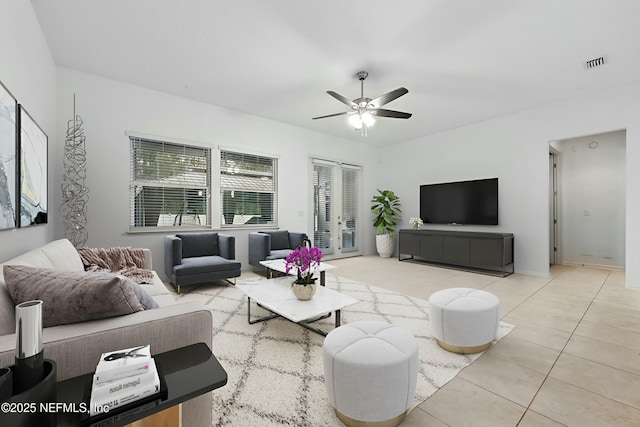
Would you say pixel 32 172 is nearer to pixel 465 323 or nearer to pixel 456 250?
pixel 465 323

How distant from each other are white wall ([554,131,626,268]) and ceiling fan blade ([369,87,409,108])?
185 inches

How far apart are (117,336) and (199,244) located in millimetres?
3422

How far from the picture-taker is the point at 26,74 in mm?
2281

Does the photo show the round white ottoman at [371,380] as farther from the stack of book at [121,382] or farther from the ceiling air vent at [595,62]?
the ceiling air vent at [595,62]

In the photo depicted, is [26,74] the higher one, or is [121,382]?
[26,74]

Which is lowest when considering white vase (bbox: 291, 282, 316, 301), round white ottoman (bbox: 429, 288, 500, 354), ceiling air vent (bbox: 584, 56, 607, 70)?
round white ottoman (bbox: 429, 288, 500, 354)

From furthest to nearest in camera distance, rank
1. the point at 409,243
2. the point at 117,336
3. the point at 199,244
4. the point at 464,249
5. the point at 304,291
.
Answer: the point at 409,243, the point at 464,249, the point at 199,244, the point at 304,291, the point at 117,336

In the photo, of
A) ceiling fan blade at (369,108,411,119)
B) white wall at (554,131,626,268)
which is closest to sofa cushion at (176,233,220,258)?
ceiling fan blade at (369,108,411,119)

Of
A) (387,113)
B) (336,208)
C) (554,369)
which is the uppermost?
(387,113)

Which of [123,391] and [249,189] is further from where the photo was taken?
[249,189]

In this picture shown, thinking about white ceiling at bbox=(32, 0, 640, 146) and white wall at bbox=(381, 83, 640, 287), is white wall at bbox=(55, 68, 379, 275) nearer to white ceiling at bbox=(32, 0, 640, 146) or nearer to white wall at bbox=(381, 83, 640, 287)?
white ceiling at bbox=(32, 0, 640, 146)

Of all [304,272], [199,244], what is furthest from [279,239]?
[304,272]

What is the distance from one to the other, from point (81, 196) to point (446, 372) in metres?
4.40

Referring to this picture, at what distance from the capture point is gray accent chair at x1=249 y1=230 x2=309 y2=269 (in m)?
4.48
